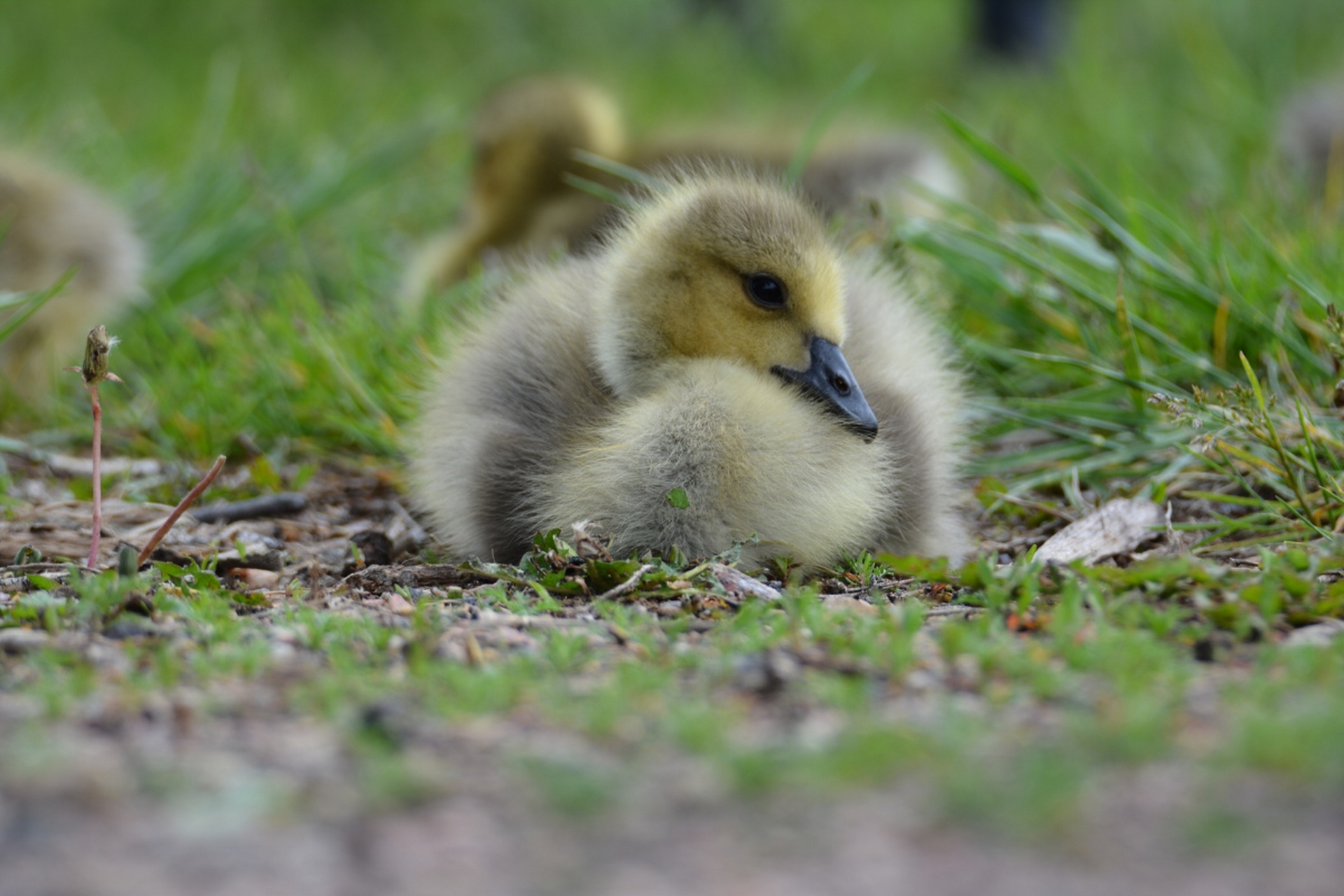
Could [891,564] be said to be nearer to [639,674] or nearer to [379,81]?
[639,674]

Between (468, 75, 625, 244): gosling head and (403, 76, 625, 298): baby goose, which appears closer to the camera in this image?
(403, 76, 625, 298): baby goose

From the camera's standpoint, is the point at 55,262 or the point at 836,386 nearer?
the point at 836,386

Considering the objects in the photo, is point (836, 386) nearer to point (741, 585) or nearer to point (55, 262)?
point (741, 585)

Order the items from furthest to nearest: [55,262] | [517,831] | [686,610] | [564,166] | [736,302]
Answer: [564,166] < [55,262] < [736,302] < [686,610] < [517,831]

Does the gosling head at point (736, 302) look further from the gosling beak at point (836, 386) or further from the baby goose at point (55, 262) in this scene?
the baby goose at point (55, 262)

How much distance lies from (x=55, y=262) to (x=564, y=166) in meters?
1.87

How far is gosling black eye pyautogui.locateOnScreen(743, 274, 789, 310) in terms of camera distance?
2.51 metres

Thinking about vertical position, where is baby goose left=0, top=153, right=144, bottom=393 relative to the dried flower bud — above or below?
above

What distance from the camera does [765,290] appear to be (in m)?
2.52

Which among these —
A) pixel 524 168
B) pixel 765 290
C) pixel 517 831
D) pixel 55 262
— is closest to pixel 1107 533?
pixel 765 290

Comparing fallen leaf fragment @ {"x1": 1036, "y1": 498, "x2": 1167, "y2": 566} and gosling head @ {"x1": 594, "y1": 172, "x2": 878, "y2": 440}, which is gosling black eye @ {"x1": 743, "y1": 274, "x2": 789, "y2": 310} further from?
fallen leaf fragment @ {"x1": 1036, "y1": 498, "x2": 1167, "y2": 566}

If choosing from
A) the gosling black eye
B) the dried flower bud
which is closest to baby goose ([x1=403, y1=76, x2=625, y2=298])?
the gosling black eye

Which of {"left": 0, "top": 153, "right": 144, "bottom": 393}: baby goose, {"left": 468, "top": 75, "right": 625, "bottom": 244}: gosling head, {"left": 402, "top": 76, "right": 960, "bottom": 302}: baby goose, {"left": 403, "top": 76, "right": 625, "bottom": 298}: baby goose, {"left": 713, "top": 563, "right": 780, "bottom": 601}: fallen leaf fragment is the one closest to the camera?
{"left": 713, "top": 563, "right": 780, "bottom": 601}: fallen leaf fragment

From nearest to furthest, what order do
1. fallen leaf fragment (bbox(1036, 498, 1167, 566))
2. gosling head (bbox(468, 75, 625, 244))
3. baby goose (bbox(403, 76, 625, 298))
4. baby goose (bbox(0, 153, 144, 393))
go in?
fallen leaf fragment (bbox(1036, 498, 1167, 566)) < baby goose (bbox(0, 153, 144, 393)) < baby goose (bbox(403, 76, 625, 298)) < gosling head (bbox(468, 75, 625, 244))
